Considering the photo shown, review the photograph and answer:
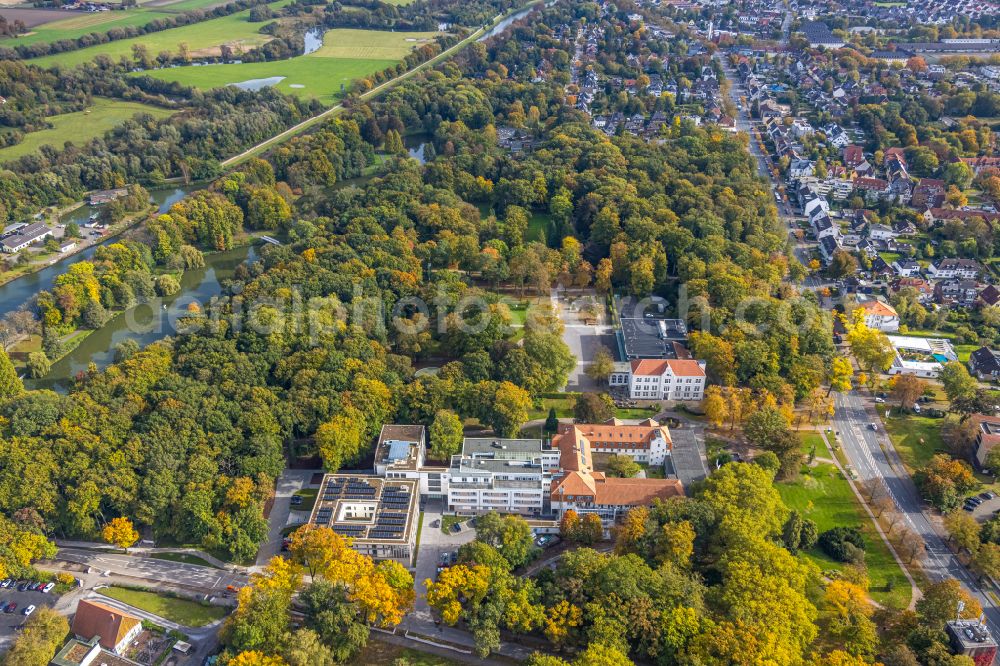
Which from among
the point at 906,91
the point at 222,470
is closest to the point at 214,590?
the point at 222,470

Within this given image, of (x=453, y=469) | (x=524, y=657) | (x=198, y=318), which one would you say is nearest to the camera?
(x=524, y=657)

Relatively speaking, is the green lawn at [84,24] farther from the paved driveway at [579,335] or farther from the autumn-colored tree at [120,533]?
the autumn-colored tree at [120,533]

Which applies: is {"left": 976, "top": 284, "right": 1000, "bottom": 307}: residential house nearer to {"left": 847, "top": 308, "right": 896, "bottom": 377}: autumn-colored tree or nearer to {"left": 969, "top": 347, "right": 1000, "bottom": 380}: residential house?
{"left": 969, "top": 347, "right": 1000, "bottom": 380}: residential house

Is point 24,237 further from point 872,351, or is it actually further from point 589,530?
point 872,351

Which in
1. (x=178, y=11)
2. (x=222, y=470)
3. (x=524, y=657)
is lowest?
(x=524, y=657)

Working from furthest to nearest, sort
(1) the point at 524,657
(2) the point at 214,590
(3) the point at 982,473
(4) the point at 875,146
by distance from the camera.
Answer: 1. (4) the point at 875,146
2. (3) the point at 982,473
3. (2) the point at 214,590
4. (1) the point at 524,657

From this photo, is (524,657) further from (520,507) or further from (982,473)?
(982,473)

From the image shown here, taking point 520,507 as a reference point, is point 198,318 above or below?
above
